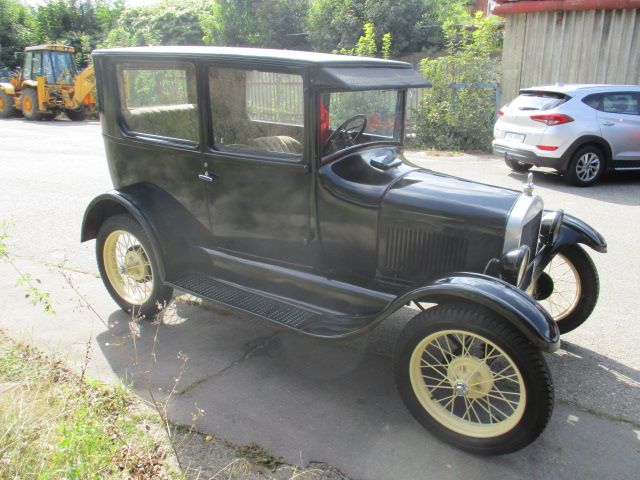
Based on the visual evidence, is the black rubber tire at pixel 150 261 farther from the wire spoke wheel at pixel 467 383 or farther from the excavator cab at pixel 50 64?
the excavator cab at pixel 50 64

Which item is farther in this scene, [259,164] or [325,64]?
[259,164]

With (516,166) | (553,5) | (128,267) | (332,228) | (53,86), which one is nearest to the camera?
(332,228)

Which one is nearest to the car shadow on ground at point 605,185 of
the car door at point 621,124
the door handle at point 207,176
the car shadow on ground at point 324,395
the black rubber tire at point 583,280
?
the car door at point 621,124

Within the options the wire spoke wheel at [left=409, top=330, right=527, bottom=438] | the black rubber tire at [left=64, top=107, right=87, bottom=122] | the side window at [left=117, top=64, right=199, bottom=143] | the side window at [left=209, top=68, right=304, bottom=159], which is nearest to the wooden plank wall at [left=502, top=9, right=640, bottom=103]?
the side window at [left=209, top=68, right=304, bottom=159]

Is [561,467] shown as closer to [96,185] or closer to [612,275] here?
[612,275]

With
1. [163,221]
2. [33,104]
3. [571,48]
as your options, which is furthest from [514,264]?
[33,104]

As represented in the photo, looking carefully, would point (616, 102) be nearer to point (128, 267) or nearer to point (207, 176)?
point (207, 176)

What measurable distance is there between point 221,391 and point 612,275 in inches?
145

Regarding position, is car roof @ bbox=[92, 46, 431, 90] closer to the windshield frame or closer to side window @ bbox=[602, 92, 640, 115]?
the windshield frame

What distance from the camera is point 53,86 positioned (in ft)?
59.6

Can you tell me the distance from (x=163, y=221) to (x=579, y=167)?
6.85 m

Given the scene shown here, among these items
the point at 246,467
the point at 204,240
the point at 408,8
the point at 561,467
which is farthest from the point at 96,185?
the point at 408,8

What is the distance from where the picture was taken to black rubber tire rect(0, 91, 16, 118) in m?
19.5

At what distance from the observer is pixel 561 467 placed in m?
2.52
